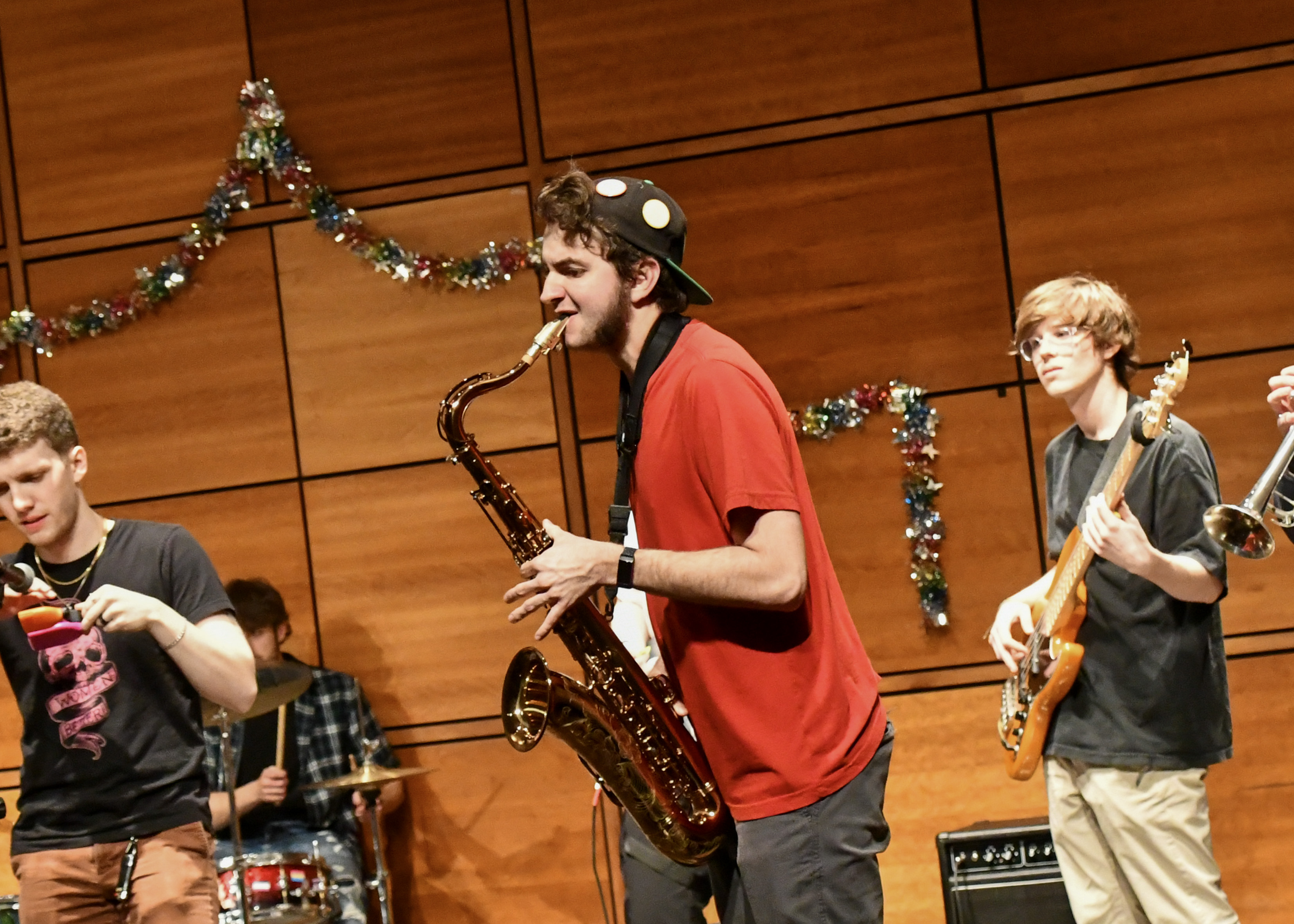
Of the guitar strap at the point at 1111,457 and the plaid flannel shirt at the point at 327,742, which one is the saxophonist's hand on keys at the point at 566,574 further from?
the plaid flannel shirt at the point at 327,742

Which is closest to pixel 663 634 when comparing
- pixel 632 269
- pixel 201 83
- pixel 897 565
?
pixel 632 269

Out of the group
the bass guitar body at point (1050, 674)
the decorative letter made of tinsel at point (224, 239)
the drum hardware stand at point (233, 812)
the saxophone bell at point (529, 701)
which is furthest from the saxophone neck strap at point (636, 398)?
the decorative letter made of tinsel at point (224, 239)

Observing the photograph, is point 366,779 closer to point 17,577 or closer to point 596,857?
point 596,857

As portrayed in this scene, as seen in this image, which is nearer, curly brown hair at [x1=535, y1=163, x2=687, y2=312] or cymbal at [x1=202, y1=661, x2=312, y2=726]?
curly brown hair at [x1=535, y1=163, x2=687, y2=312]

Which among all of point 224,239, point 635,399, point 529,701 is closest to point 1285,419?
point 635,399

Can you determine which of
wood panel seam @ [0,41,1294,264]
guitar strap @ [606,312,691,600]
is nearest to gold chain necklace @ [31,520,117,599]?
guitar strap @ [606,312,691,600]

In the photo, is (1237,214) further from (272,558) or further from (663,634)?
(272,558)

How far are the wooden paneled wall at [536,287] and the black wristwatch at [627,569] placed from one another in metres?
2.54

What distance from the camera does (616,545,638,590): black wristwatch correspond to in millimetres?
2109

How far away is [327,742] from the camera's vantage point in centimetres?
462

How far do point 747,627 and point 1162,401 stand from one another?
4.24 ft

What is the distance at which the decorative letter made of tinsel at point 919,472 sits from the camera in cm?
447

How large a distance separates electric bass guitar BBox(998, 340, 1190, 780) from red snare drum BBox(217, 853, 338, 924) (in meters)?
2.14

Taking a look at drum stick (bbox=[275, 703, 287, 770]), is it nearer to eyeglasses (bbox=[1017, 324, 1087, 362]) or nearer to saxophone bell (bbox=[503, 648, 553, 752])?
saxophone bell (bbox=[503, 648, 553, 752])
